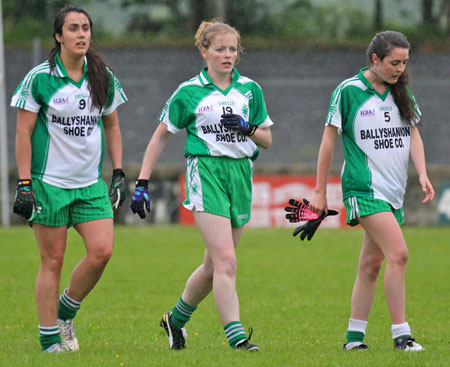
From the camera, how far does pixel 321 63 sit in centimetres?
2673

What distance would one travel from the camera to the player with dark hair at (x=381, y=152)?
6.15 meters

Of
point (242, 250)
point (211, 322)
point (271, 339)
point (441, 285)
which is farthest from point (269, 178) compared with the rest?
point (271, 339)

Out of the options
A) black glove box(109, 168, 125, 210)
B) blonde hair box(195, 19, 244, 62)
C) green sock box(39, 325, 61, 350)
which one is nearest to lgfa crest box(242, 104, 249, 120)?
blonde hair box(195, 19, 244, 62)

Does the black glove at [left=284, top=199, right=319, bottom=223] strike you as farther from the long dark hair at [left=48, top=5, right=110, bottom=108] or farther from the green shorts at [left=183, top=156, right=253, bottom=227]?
the long dark hair at [left=48, top=5, right=110, bottom=108]

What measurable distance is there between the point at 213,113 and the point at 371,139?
3.45ft

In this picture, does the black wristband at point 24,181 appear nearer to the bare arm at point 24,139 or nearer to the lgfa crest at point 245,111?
the bare arm at point 24,139

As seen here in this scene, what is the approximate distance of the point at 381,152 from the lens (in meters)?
6.24

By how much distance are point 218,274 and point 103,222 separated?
851 mm

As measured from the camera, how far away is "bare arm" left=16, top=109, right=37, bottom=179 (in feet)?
20.0

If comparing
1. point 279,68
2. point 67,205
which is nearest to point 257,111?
point 67,205

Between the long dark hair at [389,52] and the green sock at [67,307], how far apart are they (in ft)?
8.42

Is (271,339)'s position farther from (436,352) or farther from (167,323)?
(436,352)

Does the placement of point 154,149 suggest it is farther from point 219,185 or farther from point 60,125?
point 60,125

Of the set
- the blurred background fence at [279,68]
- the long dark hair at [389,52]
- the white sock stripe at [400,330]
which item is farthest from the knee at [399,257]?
the blurred background fence at [279,68]
